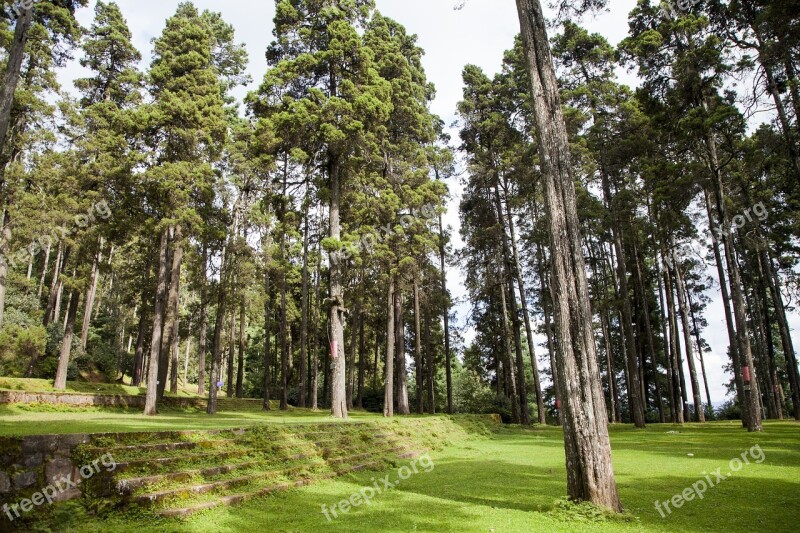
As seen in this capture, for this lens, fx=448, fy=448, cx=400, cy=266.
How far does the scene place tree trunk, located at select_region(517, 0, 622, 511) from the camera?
5766 mm

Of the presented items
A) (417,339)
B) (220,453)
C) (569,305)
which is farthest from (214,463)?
(417,339)

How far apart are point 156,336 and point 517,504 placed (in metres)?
14.2

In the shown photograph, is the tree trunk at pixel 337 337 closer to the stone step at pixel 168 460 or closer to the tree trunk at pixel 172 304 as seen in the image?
the tree trunk at pixel 172 304

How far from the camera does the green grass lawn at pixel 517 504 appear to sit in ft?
16.9

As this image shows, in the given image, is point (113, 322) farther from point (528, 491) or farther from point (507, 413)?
point (528, 491)

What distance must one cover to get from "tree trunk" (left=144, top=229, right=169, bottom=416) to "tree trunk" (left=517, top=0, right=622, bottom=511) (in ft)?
46.9

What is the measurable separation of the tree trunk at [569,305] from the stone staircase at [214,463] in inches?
182

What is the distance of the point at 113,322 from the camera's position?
111 ft

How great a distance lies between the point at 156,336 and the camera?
16078 mm

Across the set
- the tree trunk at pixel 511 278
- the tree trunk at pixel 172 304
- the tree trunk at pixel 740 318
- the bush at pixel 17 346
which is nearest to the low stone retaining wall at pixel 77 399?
the tree trunk at pixel 172 304

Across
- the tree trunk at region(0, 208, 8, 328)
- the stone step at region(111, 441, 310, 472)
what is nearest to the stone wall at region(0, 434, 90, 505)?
the stone step at region(111, 441, 310, 472)

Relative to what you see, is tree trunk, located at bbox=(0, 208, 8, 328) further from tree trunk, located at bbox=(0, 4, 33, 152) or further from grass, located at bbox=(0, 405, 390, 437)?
tree trunk, located at bbox=(0, 4, 33, 152)

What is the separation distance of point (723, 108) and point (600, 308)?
10.2 metres

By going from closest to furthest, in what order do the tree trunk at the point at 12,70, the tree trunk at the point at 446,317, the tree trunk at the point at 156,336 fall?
the tree trunk at the point at 12,70 < the tree trunk at the point at 156,336 < the tree trunk at the point at 446,317
